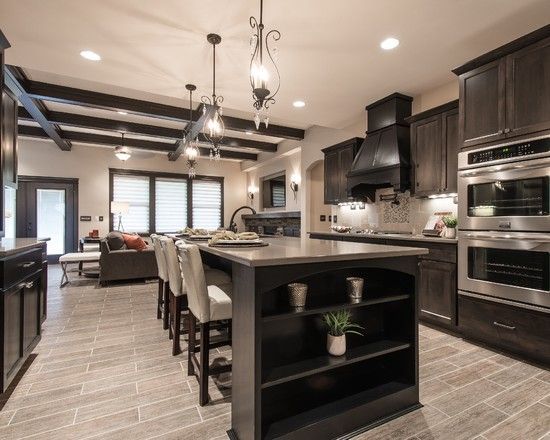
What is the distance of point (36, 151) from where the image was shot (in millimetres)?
7988

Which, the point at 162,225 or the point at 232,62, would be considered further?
the point at 162,225

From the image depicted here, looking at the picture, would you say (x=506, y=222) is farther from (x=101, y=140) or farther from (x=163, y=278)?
(x=101, y=140)

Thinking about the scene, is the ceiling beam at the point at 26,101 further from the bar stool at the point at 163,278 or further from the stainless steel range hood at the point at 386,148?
the stainless steel range hood at the point at 386,148

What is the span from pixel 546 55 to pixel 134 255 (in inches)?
240

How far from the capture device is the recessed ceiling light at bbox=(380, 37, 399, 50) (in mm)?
3041

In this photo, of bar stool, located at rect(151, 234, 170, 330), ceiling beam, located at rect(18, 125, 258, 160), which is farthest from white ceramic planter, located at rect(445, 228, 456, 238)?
ceiling beam, located at rect(18, 125, 258, 160)

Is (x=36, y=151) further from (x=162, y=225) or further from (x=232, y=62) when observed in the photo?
(x=232, y=62)

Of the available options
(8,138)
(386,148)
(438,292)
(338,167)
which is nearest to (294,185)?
(338,167)

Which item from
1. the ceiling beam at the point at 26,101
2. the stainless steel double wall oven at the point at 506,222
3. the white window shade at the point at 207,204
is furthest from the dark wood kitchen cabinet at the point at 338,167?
the white window shade at the point at 207,204

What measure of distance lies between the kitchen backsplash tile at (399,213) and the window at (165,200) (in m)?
5.57

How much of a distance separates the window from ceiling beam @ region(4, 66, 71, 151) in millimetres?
2102

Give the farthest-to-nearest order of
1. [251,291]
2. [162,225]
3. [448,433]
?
[162,225], [448,433], [251,291]

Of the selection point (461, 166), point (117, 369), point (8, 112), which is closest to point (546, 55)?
point (461, 166)

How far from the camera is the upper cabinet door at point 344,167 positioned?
208 inches
